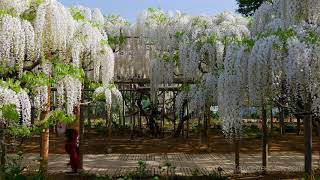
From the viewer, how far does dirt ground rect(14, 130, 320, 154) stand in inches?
595

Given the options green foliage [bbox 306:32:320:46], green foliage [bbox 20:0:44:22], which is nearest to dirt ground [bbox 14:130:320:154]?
green foliage [bbox 20:0:44:22]

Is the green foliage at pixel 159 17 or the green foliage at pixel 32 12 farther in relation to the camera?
the green foliage at pixel 159 17

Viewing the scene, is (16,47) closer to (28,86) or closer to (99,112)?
(28,86)

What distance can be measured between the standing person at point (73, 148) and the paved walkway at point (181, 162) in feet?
1.58

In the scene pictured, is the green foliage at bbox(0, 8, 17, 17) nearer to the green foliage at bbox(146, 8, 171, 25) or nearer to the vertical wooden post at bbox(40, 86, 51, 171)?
the vertical wooden post at bbox(40, 86, 51, 171)

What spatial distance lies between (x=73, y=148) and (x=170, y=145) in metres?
6.54

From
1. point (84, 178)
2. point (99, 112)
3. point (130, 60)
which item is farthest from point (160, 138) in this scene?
point (99, 112)

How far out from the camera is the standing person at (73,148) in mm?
9641

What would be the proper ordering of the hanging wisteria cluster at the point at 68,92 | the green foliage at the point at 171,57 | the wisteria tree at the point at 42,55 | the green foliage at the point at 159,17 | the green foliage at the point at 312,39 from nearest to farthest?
the green foliage at the point at 312,39, the wisteria tree at the point at 42,55, the hanging wisteria cluster at the point at 68,92, the green foliage at the point at 171,57, the green foliage at the point at 159,17

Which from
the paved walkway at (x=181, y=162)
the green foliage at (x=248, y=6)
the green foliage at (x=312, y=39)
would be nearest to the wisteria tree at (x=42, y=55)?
the paved walkway at (x=181, y=162)

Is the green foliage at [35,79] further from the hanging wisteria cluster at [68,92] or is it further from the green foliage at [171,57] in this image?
the green foliage at [171,57]

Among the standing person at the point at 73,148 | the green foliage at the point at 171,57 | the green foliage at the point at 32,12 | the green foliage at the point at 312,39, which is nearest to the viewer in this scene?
the green foliage at the point at 312,39

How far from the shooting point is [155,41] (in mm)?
14320

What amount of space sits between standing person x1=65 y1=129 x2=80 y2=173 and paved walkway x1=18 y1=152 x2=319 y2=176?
48cm
